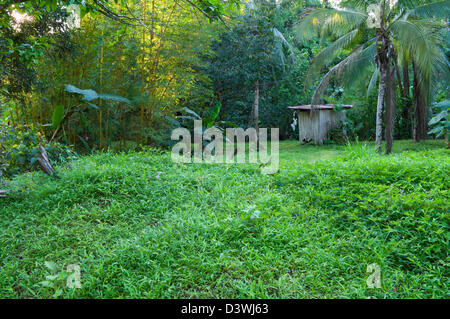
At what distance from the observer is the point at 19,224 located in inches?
130

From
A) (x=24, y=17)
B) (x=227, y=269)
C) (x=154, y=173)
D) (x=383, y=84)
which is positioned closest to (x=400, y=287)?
(x=227, y=269)

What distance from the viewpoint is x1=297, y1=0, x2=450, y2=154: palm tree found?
6.91m

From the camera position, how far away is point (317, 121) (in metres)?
10.3

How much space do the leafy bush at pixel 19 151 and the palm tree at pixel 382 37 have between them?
6.14m

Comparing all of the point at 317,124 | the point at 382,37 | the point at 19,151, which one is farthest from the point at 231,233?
the point at 317,124

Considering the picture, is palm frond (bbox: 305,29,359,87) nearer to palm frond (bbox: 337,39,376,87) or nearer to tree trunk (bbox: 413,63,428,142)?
palm frond (bbox: 337,39,376,87)

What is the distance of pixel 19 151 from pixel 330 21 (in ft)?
23.4

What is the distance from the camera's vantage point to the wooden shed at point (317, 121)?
1033 centimetres

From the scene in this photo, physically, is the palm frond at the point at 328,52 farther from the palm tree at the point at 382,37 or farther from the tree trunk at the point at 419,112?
the tree trunk at the point at 419,112

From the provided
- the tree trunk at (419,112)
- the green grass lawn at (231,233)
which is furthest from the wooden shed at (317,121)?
the green grass lawn at (231,233)

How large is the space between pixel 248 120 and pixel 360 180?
838cm

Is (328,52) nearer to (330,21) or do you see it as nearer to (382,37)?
(330,21)

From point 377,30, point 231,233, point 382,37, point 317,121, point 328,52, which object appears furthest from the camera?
point 317,121
